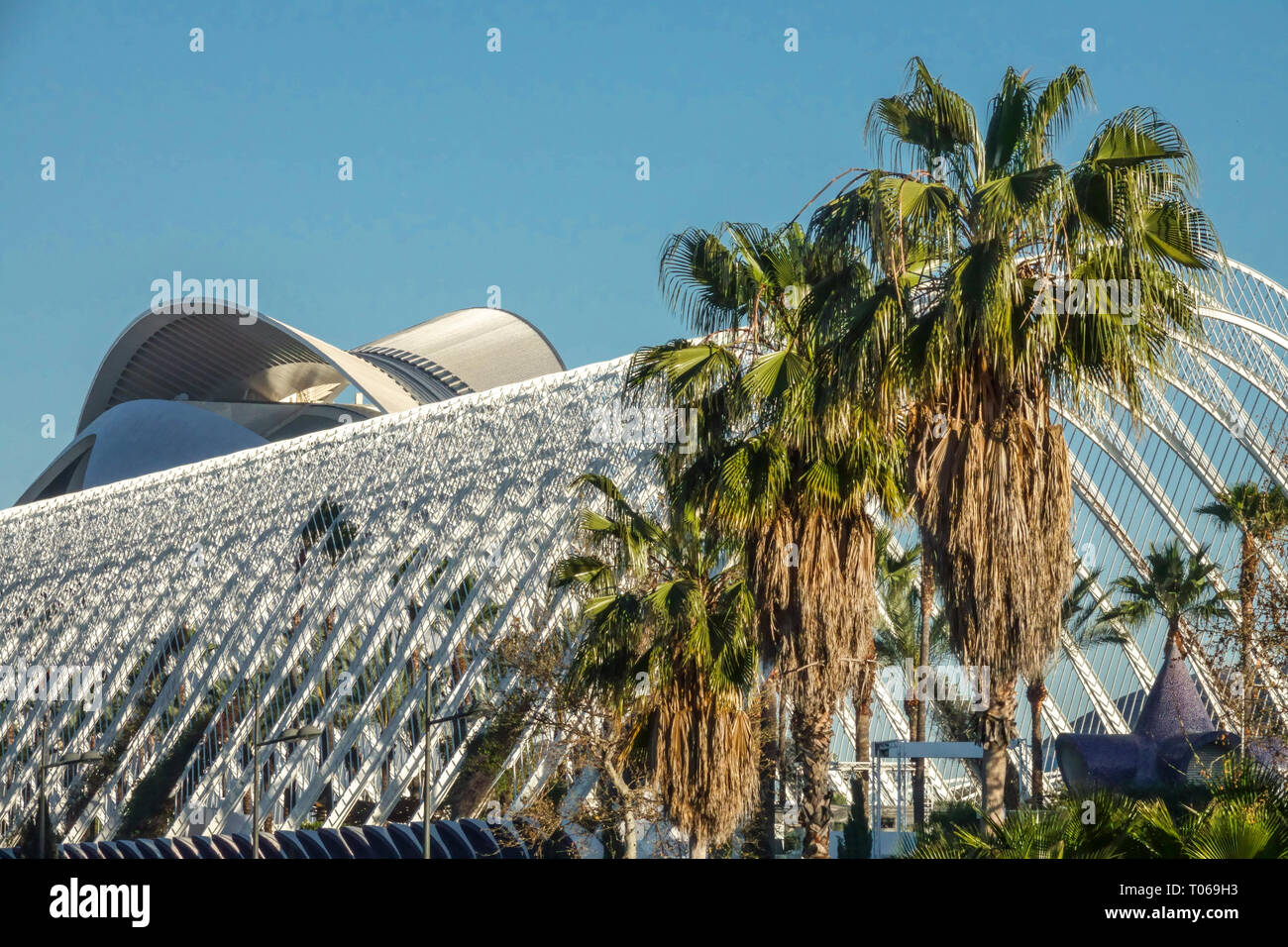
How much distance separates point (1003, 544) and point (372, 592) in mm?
22752

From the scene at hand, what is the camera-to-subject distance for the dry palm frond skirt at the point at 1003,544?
566 inches

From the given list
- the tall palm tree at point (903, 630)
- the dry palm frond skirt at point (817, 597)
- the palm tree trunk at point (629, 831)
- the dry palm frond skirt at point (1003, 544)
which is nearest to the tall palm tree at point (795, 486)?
the dry palm frond skirt at point (817, 597)

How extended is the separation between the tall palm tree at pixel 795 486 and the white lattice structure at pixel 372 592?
403 inches

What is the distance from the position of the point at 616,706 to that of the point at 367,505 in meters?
19.8

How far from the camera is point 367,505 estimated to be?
126 ft

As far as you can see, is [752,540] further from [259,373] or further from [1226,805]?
[259,373]

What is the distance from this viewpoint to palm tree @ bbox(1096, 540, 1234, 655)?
36.3m

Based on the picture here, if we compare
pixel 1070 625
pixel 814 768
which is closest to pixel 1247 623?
pixel 814 768

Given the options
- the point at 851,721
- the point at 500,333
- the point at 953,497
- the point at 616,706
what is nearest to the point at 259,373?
the point at 500,333

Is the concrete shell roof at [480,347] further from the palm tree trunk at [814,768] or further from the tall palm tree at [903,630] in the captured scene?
the palm tree trunk at [814,768]

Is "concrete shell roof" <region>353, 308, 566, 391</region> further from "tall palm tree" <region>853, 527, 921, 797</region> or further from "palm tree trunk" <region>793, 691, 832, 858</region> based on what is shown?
"palm tree trunk" <region>793, 691, 832, 858</region>

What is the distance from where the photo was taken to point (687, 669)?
18.8 metres

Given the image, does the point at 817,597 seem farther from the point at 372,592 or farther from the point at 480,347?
the point at 480,347
